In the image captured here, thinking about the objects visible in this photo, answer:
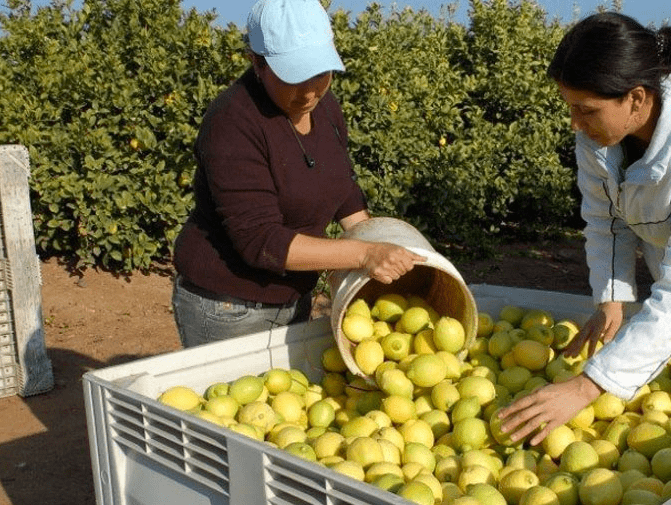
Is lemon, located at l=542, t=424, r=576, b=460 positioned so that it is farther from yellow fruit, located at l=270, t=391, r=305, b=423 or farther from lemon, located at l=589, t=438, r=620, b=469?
yellow fruit, located at l=270, t=391, r=305, b=423

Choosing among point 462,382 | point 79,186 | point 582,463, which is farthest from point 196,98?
point 582,463

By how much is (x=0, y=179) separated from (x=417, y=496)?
11.6 ft

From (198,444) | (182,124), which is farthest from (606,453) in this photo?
(182,124)

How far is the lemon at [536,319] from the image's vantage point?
316 cm

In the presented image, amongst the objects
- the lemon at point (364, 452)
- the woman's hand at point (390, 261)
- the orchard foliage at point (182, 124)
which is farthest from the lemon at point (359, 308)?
the orchard foliage at point (182, 124)

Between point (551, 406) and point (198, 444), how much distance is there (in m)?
0.85

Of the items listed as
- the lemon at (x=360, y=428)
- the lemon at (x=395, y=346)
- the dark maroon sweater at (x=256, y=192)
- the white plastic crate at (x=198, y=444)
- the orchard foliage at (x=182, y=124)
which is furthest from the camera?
the orchard foliage at (x=182, y=124)

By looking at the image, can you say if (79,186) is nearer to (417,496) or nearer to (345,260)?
(345,260)

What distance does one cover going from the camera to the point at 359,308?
2.97m

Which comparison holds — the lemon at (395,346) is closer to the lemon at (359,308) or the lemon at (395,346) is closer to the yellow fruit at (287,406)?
the lemon at (359,308)

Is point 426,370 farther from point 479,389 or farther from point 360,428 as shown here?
point 360,428

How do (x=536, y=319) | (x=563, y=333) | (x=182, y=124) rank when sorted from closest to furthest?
1. (x=563, y=333)
2. (x=536, y=319)
3. (x=182, y=124)

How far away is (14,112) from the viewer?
6.42 m

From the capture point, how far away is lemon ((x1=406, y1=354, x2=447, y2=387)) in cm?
271
